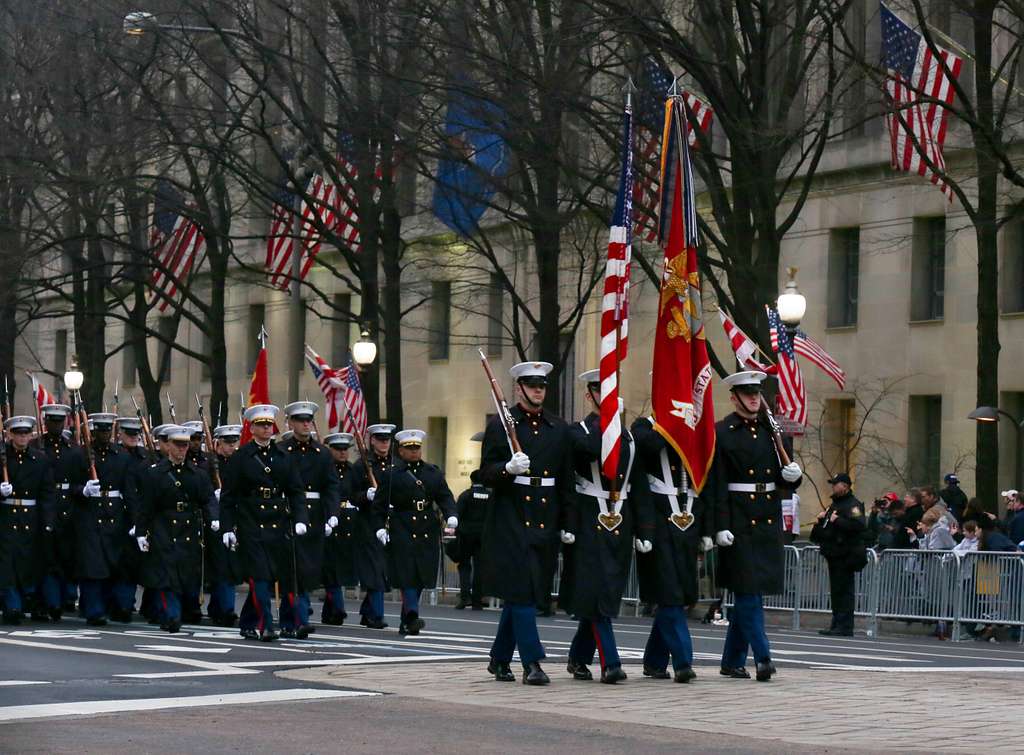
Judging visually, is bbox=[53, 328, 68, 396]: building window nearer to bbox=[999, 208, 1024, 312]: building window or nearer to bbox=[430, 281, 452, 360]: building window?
bbox=[430, 281, 452, 360]: building window

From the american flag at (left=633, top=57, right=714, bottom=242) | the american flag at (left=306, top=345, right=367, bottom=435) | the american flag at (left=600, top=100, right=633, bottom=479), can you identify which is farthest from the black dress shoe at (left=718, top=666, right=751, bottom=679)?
the american flag at (left=306, top=345, right=367, bottom=435)

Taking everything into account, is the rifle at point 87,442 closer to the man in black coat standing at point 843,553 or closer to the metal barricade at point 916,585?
the man in black coat standing at point 843,553

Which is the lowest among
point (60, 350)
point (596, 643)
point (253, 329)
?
point (596, 643)

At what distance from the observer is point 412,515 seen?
2119cm

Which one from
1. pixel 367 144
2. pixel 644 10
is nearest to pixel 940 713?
pixel 644 10

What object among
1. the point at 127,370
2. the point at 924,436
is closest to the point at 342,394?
the point at 924,436

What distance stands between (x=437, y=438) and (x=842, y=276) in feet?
48.1

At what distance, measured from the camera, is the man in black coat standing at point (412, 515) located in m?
20.8

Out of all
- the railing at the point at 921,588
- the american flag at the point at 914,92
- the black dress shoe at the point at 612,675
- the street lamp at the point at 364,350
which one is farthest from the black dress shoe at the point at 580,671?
the street lamp at the point at 364,350

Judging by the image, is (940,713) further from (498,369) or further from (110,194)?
(498,369)

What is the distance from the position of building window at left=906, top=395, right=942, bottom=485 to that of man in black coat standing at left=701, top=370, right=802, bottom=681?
2243cm

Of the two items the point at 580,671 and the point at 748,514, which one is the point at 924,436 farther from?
the point at 580,671

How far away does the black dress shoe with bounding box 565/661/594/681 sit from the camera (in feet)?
47.9

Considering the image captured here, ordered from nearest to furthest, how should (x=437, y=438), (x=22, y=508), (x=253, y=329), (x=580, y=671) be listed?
1. (x=580, y=671)
2. (x=22, y=508)
3. (x=437, y=438)
4. (x=253, y=329)
